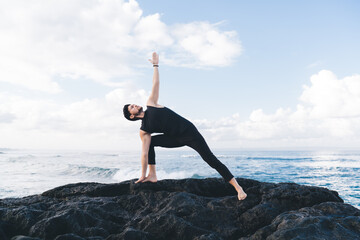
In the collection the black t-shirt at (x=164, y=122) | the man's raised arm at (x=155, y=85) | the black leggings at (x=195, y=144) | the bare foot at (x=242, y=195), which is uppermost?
the man's raised arm at (x=155, y=85)

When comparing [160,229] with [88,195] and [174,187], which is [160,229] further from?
[88,195]

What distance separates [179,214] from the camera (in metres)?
3.62

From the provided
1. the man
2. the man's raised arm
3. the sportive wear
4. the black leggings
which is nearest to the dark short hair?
the man

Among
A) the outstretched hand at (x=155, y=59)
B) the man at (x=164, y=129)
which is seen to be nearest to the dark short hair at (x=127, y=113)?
the man at (x=164, y=129)

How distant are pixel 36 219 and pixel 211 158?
2597 millimetres

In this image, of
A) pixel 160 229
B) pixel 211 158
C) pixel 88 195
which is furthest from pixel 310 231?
pixel 88 195

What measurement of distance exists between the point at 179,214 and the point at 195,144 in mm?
1269

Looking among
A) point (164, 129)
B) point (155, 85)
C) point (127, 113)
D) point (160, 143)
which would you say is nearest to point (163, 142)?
point (160, 143)

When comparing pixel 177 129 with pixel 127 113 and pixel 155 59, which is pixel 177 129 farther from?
pixel 155 59

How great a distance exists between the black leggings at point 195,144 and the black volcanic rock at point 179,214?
18.3 inches

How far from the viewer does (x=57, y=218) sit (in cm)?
311

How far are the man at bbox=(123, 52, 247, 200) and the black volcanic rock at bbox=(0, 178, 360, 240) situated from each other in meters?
0.51

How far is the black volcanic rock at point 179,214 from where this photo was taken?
2.96 meters

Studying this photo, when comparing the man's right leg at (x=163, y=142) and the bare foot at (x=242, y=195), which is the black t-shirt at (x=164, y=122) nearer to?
the man's right leg at (x=163, y=142)
